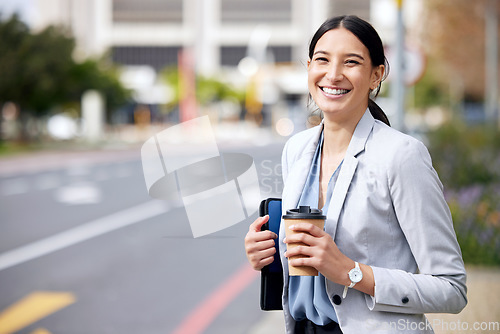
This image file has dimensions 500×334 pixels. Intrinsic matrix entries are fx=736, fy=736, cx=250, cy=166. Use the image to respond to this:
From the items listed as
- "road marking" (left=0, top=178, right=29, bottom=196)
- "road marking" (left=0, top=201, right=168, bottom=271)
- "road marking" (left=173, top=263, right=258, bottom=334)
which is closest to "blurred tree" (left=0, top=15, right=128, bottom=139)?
"road marking" (left=0, top=178, right=29, bottom=196)

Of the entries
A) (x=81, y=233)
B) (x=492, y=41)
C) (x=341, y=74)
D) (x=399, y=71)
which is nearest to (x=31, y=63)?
(x=492, y=41)

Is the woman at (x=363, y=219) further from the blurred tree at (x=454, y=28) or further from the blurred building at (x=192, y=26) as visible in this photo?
the blurred building at (x=192, y=26)

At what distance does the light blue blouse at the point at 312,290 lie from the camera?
74.4 inches

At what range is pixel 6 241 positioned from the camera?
972cm

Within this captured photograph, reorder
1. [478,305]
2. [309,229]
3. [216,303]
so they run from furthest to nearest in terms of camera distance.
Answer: [216,303] < [478,305] < [309,229]

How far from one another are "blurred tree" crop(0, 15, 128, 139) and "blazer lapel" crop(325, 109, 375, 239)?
31399 millimetres

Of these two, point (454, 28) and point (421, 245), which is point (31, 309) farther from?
point (454, 28)

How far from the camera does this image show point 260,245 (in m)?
1.91

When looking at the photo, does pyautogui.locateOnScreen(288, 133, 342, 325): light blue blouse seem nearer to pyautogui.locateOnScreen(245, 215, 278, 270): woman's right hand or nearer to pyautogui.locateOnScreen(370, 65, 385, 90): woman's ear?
pyautogui.locateOnScreen(245, 215, 278, 270): woman's right hand

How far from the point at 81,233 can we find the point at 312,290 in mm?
8962

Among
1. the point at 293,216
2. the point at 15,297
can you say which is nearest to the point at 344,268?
the point at 293,216

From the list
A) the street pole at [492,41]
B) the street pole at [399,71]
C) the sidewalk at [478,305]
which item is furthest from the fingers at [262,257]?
the street pole at [492,41]

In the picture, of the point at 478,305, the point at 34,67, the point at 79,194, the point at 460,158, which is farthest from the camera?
the point at 34,67

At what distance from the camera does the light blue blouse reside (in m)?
1.89
